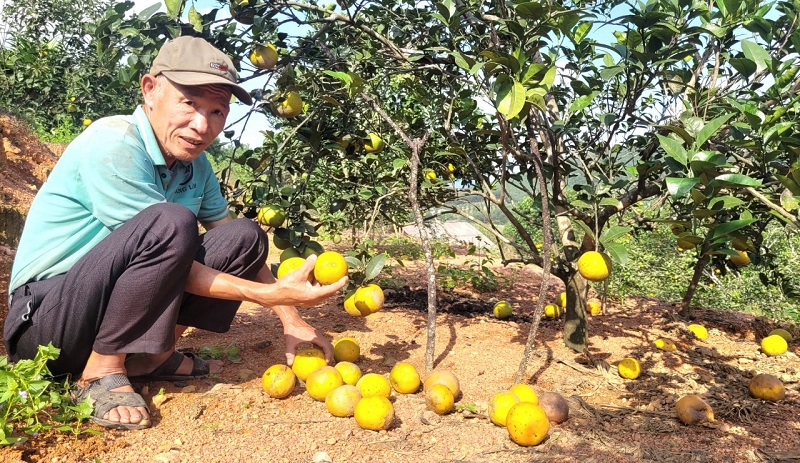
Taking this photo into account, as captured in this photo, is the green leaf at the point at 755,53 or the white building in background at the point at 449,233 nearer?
the green leaf at the point at 755,53

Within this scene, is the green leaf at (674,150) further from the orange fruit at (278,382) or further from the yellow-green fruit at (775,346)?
the yellow-green fruit at (775,346)

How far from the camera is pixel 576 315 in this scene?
286cm

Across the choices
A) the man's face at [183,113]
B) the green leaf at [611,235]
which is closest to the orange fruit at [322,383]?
the man's face at [183,113]

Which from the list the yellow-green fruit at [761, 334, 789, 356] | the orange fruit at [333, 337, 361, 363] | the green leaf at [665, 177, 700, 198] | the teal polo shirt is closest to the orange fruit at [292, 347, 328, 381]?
the orange fruit at [333, 337, 361, 363]

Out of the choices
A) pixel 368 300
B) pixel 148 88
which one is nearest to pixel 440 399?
pixel 368 300

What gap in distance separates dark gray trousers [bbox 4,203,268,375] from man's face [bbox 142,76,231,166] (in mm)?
241

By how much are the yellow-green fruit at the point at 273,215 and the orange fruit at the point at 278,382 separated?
0.60 metres

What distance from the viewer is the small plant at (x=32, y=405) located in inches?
62.3

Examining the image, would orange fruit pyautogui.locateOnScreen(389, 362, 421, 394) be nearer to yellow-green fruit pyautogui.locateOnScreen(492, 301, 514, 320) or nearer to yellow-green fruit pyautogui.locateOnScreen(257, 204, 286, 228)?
yellow-green fruit pyautogui.locateOnScreen(257, 204, 286, 228)

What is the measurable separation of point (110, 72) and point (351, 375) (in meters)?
1.70

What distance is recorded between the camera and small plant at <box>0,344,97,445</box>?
158 centimetres

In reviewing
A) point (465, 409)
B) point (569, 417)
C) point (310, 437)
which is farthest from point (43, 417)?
point (569, 417)

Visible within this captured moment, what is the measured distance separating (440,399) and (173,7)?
1702mm

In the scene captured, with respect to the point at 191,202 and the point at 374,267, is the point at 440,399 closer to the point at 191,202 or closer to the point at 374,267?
the point at 374,267
